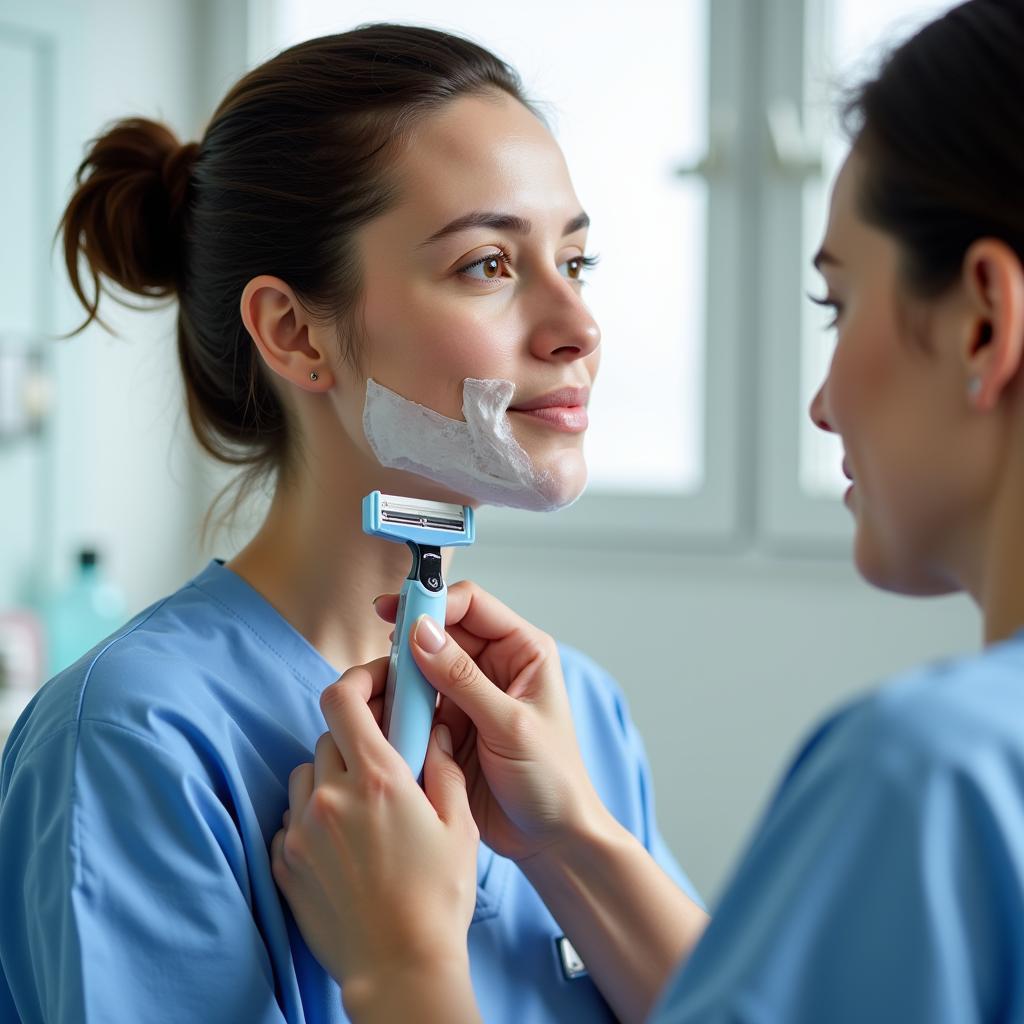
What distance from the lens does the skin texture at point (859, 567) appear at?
1.98 feet

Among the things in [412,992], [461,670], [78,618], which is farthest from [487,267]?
[78,618]

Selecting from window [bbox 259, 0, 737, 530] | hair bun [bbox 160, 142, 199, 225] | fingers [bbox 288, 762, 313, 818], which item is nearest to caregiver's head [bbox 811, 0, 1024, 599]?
fingers [bbox 288, 762, 313, 818]

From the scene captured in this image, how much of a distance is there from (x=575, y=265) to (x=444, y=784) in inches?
18.7

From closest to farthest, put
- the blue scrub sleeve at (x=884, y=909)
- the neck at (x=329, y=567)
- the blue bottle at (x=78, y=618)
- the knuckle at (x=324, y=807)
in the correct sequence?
the blue scrub sleeve at (x=884, y=909) → the knuckle at (x=324, y=807) → the neck at (x=329, y=567) → the blue bottle at (x=78, y=618)

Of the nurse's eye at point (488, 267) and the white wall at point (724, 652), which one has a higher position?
the nurse's eye at point (488, 267)

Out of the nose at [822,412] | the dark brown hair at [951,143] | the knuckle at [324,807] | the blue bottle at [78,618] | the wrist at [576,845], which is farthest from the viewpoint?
the blue bottle at [78,618]

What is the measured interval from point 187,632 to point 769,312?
1189 millimetres

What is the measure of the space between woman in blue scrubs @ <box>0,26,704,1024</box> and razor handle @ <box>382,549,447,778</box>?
0.10 meters

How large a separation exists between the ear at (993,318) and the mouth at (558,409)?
1.48 feet

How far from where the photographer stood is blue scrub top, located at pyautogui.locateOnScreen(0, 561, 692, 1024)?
31.7 inches

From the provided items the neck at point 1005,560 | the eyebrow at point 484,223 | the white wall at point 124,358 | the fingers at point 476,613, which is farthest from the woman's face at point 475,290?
the white wall at point 124,358

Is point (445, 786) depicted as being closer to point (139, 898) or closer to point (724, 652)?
point (139, 898)

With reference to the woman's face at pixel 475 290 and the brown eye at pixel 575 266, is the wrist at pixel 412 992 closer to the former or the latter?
Answer: the woman's face at pixel 475 290

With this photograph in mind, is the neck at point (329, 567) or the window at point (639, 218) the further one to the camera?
the window at point (639, 218)
